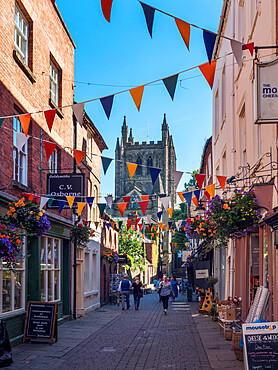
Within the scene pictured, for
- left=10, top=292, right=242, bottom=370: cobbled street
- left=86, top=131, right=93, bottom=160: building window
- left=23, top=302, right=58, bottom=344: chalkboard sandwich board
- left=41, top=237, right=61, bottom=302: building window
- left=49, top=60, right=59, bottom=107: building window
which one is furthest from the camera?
left=86, top=131, right=93, bottom=160: building window

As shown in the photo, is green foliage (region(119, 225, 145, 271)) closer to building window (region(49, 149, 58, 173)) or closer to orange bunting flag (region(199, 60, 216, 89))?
building window (region(49, 149, 58, 173))

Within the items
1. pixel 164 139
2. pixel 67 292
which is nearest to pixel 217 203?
pixel 67 292

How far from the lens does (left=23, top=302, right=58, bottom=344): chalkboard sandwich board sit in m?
12.9

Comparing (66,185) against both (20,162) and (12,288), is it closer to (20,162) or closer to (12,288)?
(20,162)

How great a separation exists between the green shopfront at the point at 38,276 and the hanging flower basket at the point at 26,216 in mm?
527

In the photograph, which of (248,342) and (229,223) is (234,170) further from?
(248,342)

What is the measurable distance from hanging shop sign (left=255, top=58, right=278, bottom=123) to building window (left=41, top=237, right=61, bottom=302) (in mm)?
9561

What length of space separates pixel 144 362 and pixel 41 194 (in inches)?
237

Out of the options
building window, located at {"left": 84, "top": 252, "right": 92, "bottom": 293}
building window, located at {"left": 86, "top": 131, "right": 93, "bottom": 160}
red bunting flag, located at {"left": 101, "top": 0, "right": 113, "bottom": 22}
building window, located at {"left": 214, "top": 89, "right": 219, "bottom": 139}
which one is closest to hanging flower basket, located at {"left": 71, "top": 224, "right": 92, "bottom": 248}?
building window, located at {"left": 84, "top": 252, "right": 92, "bottom": 293}

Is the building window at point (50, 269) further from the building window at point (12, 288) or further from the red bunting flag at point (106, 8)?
the red bunting flag at point (106, 8)

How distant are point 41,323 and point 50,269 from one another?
145 inches

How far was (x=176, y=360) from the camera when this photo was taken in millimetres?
10711

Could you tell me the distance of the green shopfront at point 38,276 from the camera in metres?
12.4

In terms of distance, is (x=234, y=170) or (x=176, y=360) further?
(x=234, y=170)
